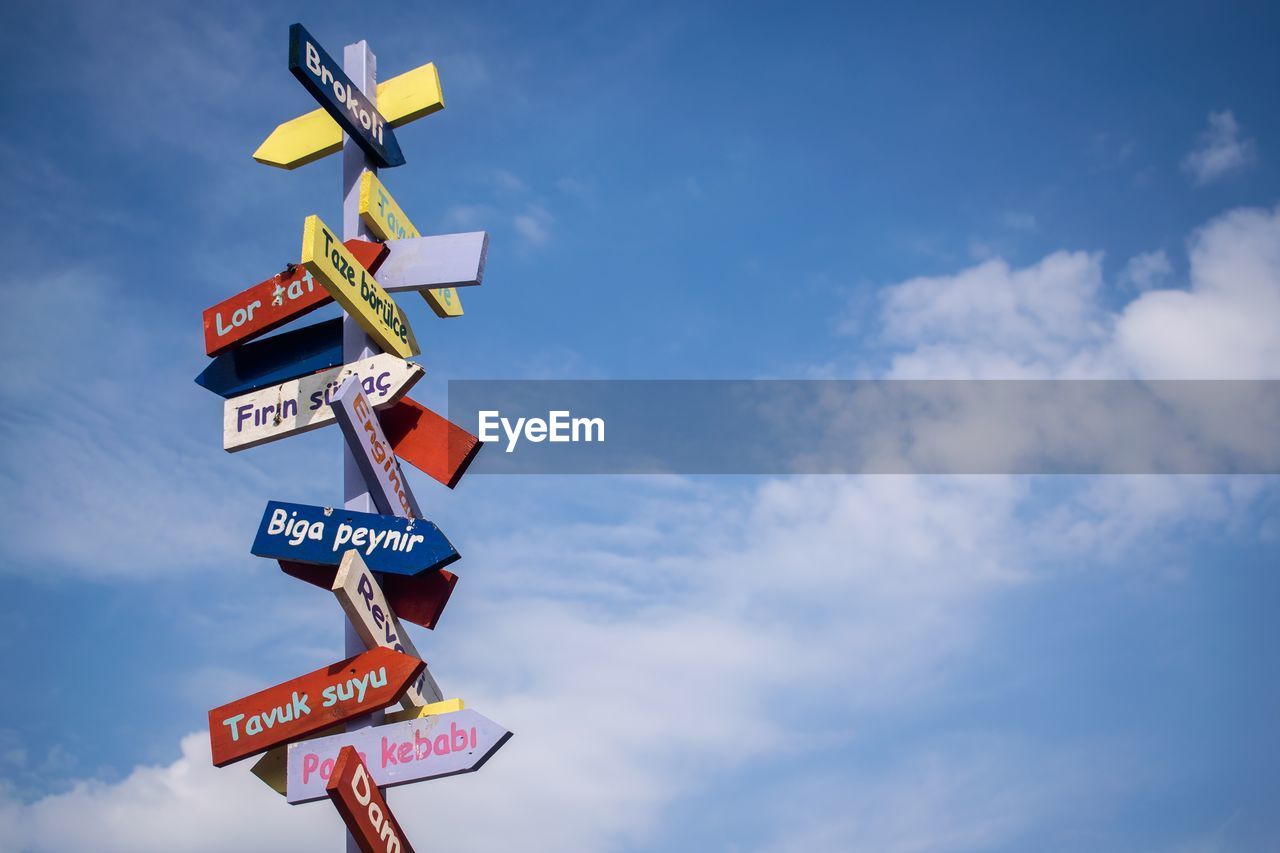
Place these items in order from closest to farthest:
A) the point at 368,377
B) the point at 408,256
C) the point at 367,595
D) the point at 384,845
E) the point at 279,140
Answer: the point at 384,845
the point at 367,595
the point at 368,377
the point at 408,256
the point at 279,140

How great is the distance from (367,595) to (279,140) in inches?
163

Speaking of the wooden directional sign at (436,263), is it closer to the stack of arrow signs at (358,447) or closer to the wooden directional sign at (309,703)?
the stack of arrow signs at (358,447)

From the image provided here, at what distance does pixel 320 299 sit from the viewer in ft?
31.5

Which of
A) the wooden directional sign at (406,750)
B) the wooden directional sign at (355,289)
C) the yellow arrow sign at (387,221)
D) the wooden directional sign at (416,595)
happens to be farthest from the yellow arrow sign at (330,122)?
A: the wooden directional sign at (406,750)

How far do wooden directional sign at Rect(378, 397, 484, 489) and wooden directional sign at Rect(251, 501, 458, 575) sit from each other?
75cm

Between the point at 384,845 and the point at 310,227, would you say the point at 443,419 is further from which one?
the point at 384,845

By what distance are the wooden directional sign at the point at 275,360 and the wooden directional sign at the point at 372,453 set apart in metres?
0.83

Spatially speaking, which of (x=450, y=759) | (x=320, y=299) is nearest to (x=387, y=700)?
(x=450, y=759)

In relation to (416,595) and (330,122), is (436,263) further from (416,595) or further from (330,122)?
(416,595)

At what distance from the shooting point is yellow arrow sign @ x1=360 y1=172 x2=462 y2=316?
10031 mm

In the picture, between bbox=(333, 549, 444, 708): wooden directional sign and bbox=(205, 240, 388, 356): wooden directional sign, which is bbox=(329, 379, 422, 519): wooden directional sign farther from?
bbox=(205, 240, 388, 356): wooden directional sign

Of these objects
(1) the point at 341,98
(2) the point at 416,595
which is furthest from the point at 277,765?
(1) the point at 341,98

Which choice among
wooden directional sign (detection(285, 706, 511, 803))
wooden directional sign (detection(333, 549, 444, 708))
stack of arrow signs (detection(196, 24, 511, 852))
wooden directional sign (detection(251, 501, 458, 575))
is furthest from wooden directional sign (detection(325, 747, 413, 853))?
wooden directional sign (detection(251, 501, 458, 575))

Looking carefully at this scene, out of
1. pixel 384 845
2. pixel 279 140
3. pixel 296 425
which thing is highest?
pixel 279 140
